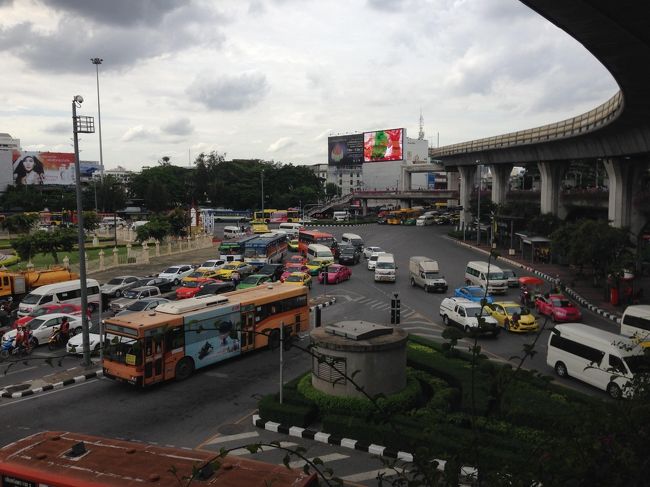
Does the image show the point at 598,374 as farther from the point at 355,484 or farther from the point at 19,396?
the point at 19,396

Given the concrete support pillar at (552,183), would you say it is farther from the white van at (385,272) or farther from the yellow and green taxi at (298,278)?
the yellow and green taxi at (298,278)

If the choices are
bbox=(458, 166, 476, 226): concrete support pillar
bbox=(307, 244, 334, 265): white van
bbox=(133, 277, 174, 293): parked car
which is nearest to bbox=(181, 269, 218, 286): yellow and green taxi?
bbox=(133, 277, 174, 293): parked car

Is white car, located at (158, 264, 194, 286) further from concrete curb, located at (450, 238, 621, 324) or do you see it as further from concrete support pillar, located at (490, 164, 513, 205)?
concrete support pillar, located at (490, 164, 513, 205)

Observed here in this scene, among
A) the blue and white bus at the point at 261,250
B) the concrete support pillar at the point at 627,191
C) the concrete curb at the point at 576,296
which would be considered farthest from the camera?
the blue and white bus at the point at 261,250

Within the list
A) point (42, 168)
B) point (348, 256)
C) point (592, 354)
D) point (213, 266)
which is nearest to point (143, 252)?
point (213, 266)

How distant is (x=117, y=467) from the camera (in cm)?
796

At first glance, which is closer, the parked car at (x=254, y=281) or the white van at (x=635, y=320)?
the white van at (x=635, y=320)

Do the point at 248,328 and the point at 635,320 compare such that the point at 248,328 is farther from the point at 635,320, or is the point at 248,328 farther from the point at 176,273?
Result: the point at 176,273

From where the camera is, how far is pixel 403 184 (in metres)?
95.4

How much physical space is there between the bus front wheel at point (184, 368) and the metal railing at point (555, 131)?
69.0 feet

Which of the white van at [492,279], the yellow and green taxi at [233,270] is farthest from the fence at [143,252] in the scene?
the white van at [492,279]

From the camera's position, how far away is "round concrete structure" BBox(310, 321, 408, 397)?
45.8 ft

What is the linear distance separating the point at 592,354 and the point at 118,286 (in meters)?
24.2

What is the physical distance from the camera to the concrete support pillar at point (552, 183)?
160 feet
